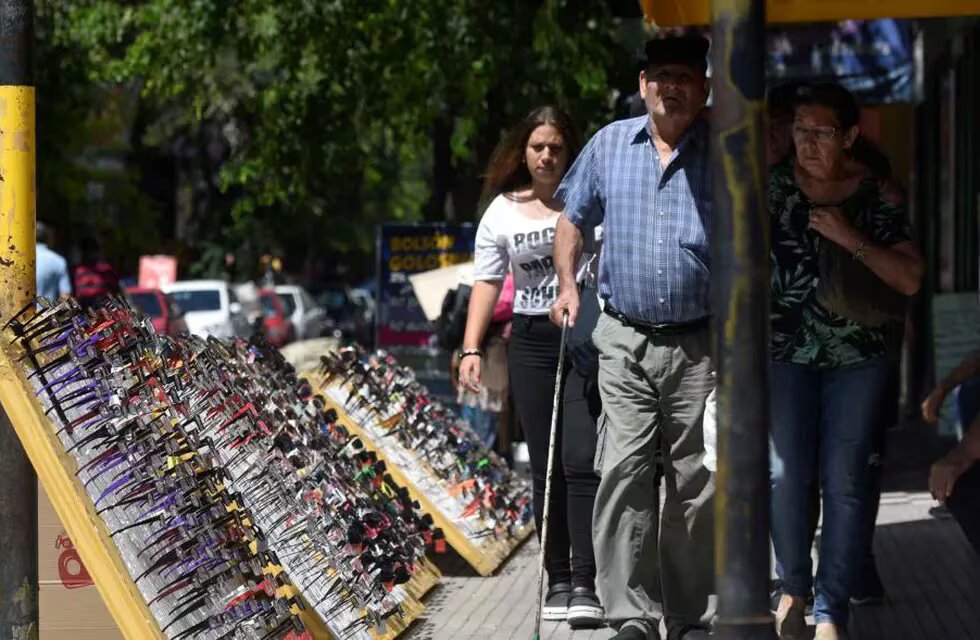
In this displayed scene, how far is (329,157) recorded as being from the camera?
1720 centimetres

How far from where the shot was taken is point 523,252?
763 cm

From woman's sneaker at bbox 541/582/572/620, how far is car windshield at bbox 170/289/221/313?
1020 inches

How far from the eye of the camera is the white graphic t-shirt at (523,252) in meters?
7.59

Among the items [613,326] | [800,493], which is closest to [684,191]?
[613,326]

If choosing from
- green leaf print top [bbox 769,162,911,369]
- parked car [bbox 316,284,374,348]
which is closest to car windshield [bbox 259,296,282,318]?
parked car [bbox 316,284,374,348]

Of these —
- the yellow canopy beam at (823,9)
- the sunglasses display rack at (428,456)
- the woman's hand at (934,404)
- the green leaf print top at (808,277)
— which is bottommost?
the sunglasses display rack at (428,456)

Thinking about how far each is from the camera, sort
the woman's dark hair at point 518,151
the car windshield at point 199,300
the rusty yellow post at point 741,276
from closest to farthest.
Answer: the rusty yellow post at point 741,276
the woman's dark hair at point 518,151
the car windshield at point 199,300

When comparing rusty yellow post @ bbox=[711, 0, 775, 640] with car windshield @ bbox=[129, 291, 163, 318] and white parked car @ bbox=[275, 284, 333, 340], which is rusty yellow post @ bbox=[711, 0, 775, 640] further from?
white parked car @ bbox=[275, 284, 333, 340]

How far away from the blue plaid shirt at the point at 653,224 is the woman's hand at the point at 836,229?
379 millimetres

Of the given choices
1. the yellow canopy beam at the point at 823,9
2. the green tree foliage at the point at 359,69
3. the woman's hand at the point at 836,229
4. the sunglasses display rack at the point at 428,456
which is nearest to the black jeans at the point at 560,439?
the sunglasses display rack at the point at 428,456

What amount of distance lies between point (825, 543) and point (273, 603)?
1.99 m

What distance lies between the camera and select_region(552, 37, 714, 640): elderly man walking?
6406mm

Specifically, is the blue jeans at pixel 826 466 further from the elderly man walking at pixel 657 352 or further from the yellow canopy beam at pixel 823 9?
the yellow canopy beam at pixel 823 9

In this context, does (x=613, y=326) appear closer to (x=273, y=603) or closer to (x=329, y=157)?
(x=273, y=603)
